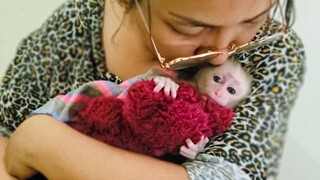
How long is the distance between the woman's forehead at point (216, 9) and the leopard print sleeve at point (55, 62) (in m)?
0.30

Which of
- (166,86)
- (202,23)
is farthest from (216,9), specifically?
(166,86)

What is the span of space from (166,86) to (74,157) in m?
0.18

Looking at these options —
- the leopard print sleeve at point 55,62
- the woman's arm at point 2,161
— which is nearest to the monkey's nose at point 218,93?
the leopard print sleeve at point 55,62

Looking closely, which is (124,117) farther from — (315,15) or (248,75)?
(315,15)

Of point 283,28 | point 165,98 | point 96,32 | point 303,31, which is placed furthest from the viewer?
point 303,31

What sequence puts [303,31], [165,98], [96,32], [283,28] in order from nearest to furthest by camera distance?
[165,98] → [283,28] → [96,32] → [303,31]

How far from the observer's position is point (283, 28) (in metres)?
0.86

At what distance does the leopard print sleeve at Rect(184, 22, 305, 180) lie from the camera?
2.54 ft

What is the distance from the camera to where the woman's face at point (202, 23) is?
0.70 metres

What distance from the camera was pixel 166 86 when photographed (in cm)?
77

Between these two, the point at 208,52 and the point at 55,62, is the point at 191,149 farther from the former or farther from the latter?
the point at 55,62

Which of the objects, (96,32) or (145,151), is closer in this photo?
→ (145,151)

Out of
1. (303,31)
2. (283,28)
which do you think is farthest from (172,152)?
(303,31)

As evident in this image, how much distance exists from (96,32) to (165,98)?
31cm
